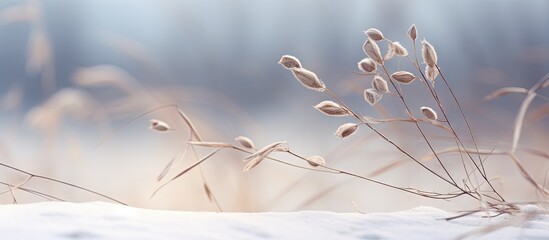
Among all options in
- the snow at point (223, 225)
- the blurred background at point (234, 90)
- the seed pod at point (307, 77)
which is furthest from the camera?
the blurred background at point (234, 90)

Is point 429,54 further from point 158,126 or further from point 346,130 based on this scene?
point 158,126

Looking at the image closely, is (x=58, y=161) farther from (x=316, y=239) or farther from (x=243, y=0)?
(x=316, y=239)

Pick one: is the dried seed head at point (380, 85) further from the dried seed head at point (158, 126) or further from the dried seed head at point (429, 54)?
the dried seed head at point (158, 126)

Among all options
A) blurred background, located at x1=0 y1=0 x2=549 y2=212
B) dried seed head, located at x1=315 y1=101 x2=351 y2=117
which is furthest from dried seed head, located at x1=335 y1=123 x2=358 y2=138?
blurred background, located at x1=0 y1=0 x2=549 y2=212

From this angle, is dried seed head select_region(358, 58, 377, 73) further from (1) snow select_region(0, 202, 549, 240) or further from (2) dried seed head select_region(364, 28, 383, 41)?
(1) snow select_region(0, 202, 549, 240)

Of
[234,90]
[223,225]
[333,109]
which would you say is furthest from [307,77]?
[234,90]

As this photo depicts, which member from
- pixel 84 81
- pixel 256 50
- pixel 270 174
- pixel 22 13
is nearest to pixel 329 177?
pixel 270 174

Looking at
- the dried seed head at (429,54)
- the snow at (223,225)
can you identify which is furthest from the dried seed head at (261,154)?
the dried seed head at (429,54)
